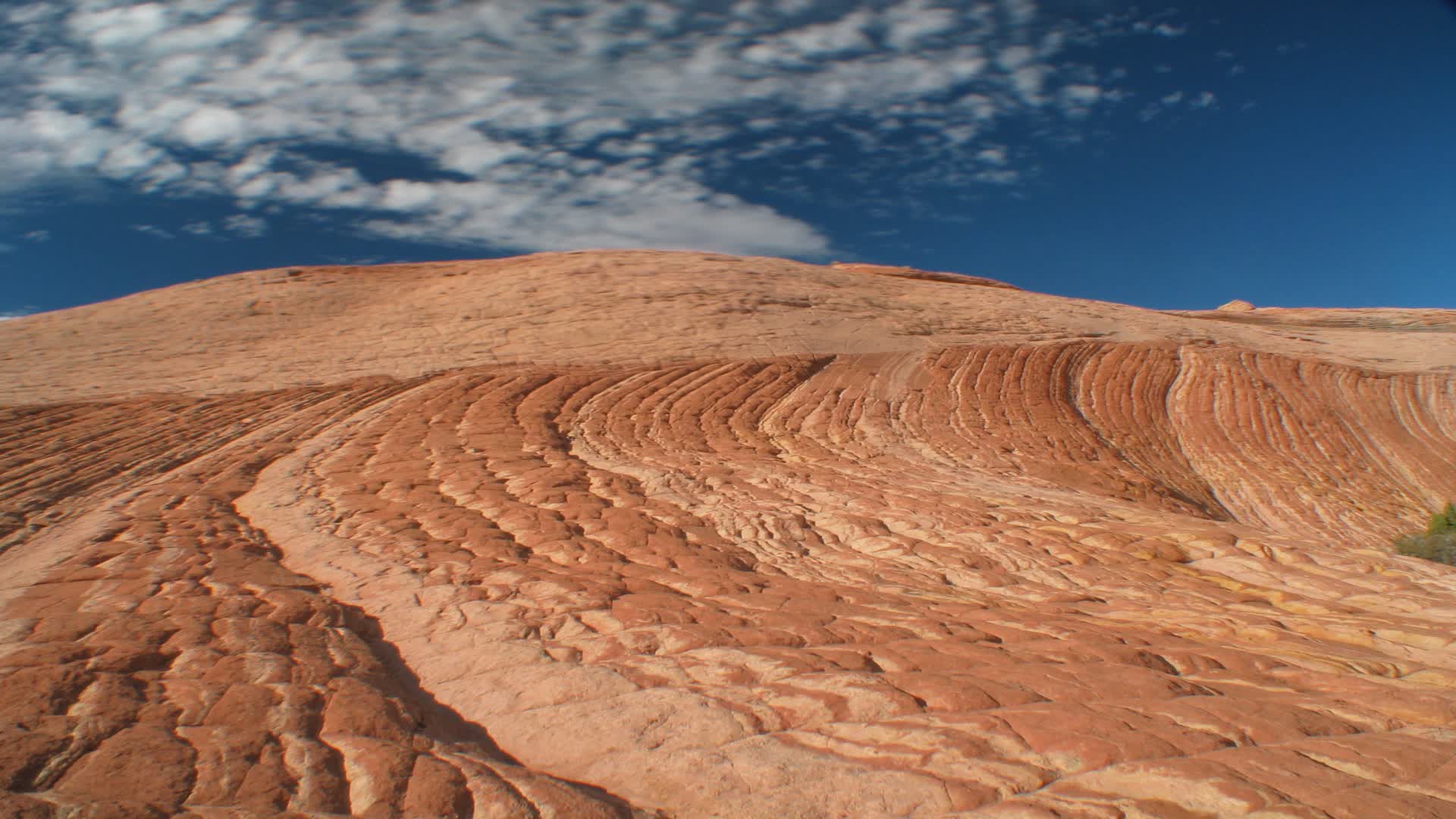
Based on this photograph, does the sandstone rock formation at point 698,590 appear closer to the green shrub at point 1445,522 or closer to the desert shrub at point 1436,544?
the desert shrub at point 1436,544

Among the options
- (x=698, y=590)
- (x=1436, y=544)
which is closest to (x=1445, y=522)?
(x=1436, y=544)

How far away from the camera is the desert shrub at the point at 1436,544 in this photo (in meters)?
7.73

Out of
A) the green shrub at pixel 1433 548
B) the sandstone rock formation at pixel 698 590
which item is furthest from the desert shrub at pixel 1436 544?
the sandstone rock formation at pixel 698 590

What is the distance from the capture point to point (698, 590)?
5.45m

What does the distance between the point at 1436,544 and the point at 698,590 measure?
7143 mm

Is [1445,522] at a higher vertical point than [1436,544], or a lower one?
higher

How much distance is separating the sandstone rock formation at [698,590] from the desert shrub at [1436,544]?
0.78 meters

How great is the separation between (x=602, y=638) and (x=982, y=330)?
16.9 m

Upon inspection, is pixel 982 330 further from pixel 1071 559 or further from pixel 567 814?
pixel 567 814

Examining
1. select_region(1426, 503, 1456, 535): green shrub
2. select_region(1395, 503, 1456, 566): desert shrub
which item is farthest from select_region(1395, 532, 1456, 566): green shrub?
select_region(1426, 503, 1456, 535): green shrub

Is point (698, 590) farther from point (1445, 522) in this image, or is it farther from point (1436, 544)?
point (1445, 522)

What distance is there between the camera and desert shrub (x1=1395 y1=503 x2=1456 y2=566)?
25.3ft

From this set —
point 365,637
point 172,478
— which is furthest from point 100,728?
point 172,478

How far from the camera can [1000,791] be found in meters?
2.80
